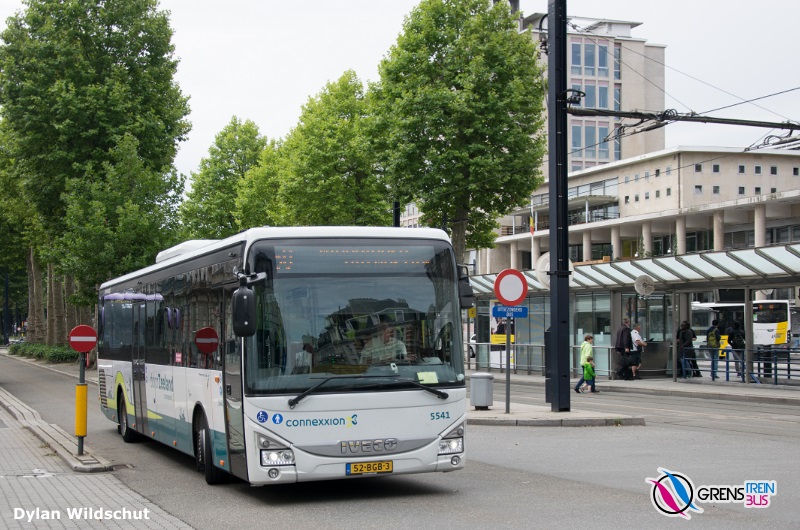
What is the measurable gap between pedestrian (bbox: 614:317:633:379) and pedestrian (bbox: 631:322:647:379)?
158 mm

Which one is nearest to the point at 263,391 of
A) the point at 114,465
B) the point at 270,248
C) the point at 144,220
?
the point at 270,248

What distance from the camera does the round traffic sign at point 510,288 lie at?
62.2 feet

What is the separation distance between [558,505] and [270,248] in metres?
3.78

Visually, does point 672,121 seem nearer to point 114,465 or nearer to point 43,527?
point 114,465

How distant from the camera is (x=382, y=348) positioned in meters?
10.2

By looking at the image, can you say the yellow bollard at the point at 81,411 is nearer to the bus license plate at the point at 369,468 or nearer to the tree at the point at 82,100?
the bus license plate at the point at 369,468

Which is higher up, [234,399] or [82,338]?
[82,338]

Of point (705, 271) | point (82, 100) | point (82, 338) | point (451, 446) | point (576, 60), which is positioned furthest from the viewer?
point (576, 60)

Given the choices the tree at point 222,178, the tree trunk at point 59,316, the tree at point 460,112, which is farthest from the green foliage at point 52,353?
the tree at point 460,112

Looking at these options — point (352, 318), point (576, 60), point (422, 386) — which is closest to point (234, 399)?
point (352, 318)

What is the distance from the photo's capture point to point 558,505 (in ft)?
32.0

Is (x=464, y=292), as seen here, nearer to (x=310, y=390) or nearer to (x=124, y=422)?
(x=310, y=390)

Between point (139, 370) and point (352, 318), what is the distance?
692 cm

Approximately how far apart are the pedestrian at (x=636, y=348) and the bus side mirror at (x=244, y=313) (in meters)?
24.7
